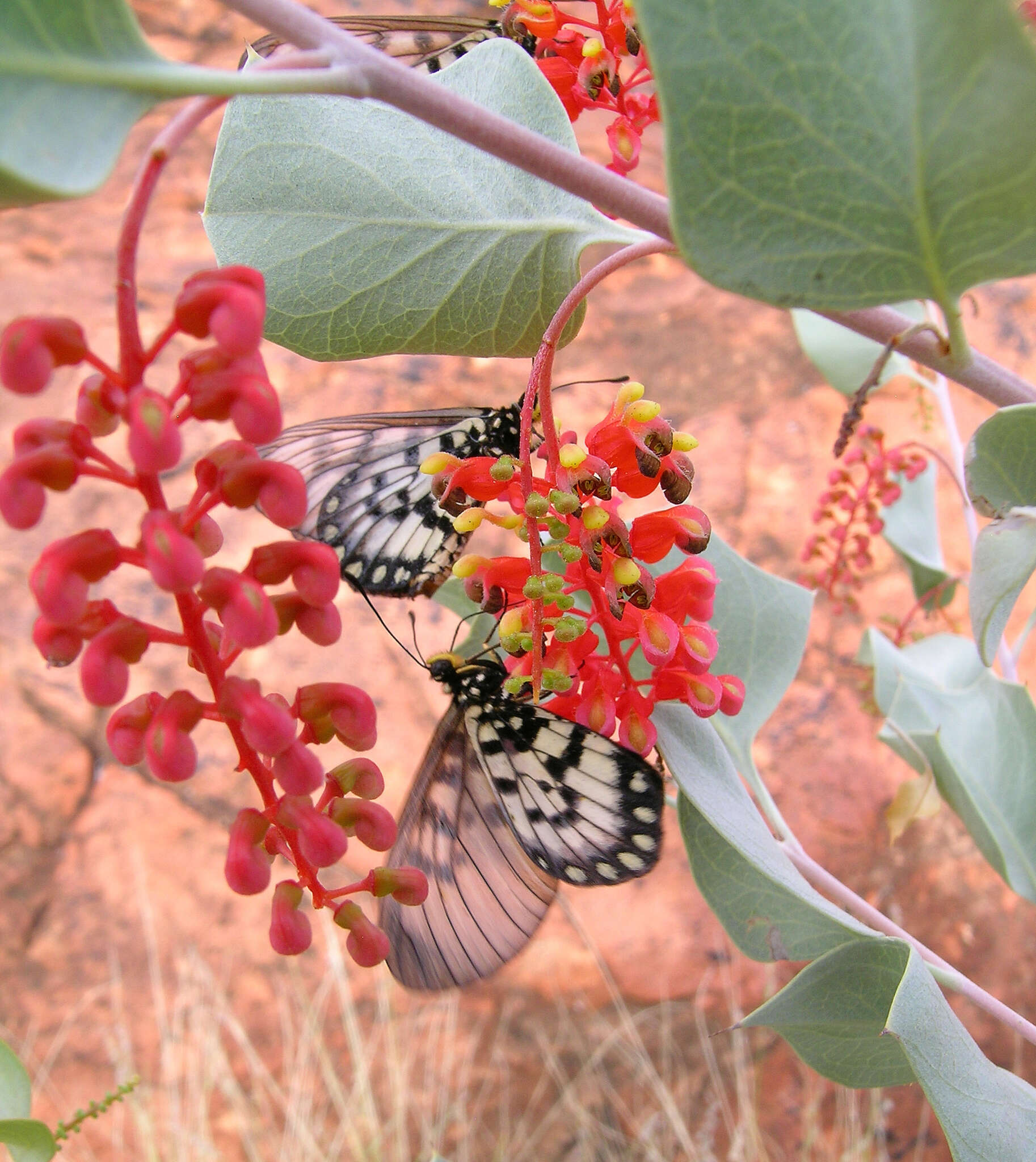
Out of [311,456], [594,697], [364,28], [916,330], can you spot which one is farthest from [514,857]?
[364,28]

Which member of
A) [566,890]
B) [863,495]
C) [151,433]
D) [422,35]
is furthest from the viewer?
[566,890]

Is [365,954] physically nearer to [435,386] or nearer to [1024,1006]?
[1024,1006]

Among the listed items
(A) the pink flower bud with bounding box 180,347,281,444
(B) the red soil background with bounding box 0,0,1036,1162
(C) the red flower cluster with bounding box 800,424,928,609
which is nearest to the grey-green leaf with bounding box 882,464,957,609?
(C) the red flower cluster with bounding box 800,424,928,609

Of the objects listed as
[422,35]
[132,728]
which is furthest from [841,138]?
[422,35]

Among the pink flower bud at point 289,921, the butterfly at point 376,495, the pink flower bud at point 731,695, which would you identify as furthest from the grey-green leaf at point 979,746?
the pink flower bud at point 289,921

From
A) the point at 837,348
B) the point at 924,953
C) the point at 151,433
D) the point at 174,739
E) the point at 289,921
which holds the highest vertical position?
the point at 837,348

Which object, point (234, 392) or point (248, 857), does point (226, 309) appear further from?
point (248, 857)
